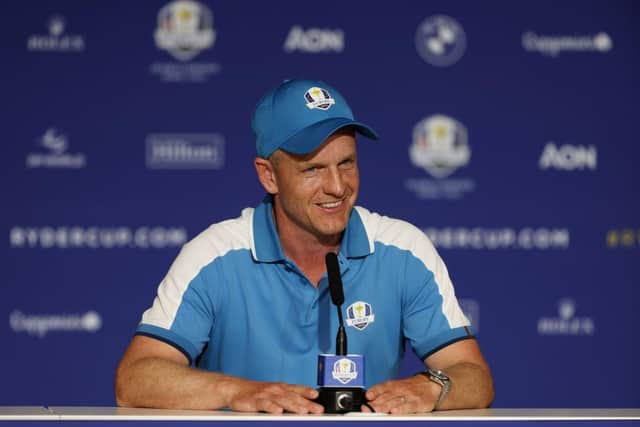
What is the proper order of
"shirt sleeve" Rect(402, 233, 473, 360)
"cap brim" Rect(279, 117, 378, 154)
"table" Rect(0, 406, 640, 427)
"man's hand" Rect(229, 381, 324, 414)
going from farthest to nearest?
"shirt sleeve" Rect(402, 233, 473, 360)
"cap brim" Rect(279, 117, 378, 154)
"man's hand" Rect(229, 381, 324, 414)
"table" Rect(0, 406, 640, 427)

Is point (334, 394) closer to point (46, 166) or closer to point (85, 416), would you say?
point (85, 416)

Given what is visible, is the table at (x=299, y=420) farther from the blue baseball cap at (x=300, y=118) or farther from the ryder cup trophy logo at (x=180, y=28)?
the ryder cup trophy logo at (x=180, y=28)

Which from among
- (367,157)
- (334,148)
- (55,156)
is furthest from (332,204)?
(55,156)

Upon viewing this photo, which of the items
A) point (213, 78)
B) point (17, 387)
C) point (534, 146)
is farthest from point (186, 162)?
point (534, 146)

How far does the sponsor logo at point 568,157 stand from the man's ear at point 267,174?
2178 mm

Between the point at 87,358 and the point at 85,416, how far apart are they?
2.70 m

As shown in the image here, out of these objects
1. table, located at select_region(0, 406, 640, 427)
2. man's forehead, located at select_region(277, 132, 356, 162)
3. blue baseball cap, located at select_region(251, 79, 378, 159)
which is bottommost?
table, located at select_region(0, 406, 640, 427)

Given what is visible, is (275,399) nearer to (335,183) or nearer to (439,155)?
(335,183)

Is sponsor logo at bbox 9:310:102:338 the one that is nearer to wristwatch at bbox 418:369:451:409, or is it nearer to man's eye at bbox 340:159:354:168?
man's eye at bbox 340:159:354:168

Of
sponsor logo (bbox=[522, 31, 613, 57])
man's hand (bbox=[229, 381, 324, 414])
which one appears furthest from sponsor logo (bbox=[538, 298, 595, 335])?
man's hand (bbox=[229, 381, 324, 414])

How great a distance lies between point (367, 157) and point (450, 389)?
232cm

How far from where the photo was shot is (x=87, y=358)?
4.51 m

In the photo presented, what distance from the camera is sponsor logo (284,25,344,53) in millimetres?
4582

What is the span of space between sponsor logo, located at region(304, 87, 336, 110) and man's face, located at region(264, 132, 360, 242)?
0.07m
